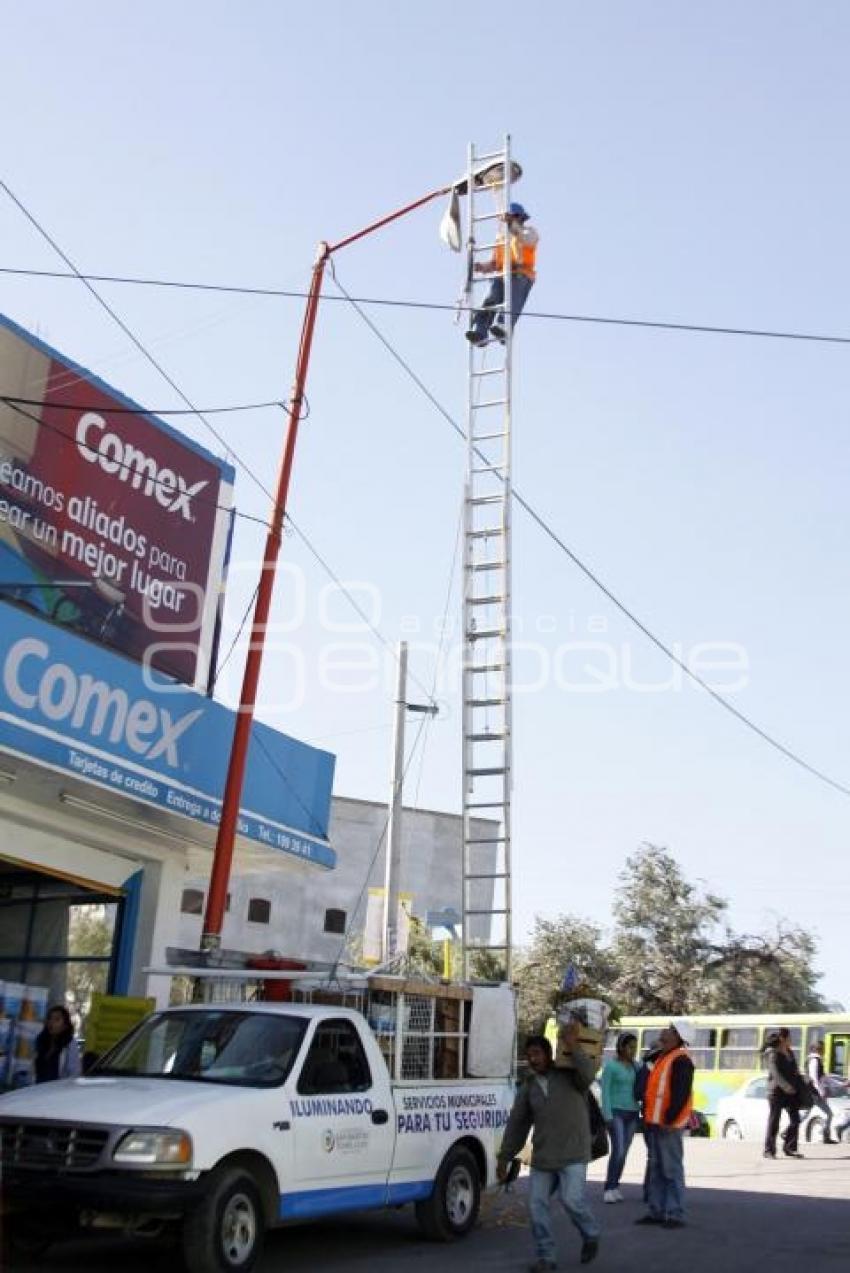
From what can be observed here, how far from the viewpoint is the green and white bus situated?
30.4m

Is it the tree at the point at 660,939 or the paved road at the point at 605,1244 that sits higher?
the tree at the point at 660,939

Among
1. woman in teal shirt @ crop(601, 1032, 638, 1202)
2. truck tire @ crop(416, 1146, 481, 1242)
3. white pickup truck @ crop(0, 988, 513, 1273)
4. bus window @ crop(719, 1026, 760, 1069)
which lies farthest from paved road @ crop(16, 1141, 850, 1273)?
bus window @ crop(719, 1026, 760, 1069)

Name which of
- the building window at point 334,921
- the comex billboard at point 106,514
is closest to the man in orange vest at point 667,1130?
the comex billboard at point 106,514

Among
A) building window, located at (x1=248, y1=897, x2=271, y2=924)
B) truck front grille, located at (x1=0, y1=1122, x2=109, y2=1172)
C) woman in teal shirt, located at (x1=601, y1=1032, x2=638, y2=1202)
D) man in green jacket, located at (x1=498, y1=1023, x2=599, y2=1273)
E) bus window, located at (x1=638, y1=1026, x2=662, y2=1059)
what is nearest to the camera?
truck front grille, located at (x1=0, y1=1122, x2=109, y2=1172)

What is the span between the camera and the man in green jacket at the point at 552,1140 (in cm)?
980

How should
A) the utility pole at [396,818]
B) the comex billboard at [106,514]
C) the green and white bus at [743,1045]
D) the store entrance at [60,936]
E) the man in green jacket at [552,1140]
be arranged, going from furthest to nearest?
the green and white bus at [743,1045] < the utility pole at [396,818] < the store entrance at [60,936] < the comex billboard at [106,514] < the man in green jacket at [552,1140]

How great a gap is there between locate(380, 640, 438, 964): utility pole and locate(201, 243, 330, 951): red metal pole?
24.7 ft

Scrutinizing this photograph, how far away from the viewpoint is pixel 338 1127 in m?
9.75

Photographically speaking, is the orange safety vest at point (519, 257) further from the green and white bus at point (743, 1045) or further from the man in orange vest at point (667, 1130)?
the green and white bus at point (743, 1045)

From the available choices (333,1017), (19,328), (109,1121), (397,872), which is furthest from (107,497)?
(109,1121)

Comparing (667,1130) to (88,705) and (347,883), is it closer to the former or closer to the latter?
(88,705)

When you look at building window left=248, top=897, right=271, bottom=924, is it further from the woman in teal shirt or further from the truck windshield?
the truck windshield

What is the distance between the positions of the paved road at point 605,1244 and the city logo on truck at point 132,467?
9.97m

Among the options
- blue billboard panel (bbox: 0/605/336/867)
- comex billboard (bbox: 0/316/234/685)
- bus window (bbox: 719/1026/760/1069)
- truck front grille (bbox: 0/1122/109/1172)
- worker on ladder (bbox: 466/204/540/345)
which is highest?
worker on ladder (bbox: 466/204/540/345)
